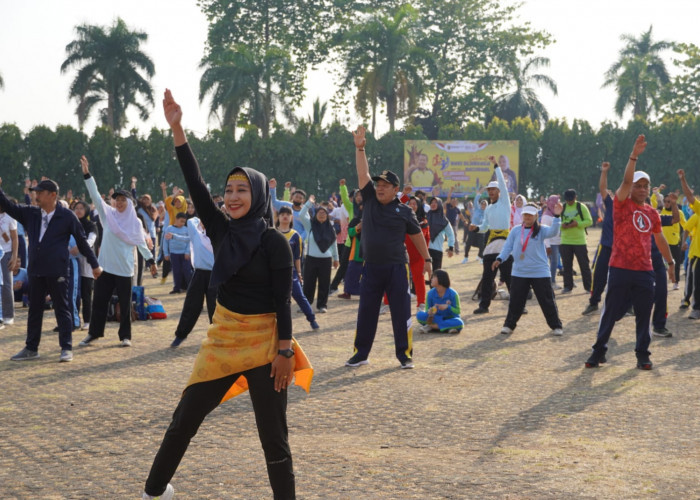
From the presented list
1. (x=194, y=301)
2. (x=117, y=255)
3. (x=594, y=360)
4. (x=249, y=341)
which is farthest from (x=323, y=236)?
(x=249, y=341)

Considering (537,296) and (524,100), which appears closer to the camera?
(537,296)

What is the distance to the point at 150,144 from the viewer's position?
42562 millimetres

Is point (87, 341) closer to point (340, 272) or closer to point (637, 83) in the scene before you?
point (340, 272)

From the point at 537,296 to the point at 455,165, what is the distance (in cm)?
3387

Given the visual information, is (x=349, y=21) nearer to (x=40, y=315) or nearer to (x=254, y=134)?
(x=254, y=134)

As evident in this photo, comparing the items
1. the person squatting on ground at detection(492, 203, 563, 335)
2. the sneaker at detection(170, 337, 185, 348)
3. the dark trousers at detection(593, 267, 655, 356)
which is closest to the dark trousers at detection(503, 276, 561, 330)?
the person squatting on ground at detection(492, 203, 563, 335)

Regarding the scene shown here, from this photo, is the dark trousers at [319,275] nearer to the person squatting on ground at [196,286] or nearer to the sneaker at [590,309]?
the person squatting on ground at [196,286]

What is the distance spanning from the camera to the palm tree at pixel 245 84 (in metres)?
43.5

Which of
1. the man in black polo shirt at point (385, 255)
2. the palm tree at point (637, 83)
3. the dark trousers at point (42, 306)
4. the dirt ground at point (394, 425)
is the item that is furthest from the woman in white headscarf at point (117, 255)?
the palm tree at point (637, 83)

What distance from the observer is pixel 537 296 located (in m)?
11.4

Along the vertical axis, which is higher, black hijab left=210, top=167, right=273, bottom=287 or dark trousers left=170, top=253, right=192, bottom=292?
black hijab left=210, top=167, right=273, bottom=287

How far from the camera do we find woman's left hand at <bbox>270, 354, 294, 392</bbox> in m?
4.21

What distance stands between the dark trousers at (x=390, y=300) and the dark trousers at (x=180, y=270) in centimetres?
807

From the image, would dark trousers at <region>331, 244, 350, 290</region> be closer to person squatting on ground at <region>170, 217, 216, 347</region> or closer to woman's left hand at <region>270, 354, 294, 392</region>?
person squatting on ground at <region>170, 217, 216, 347</region>
